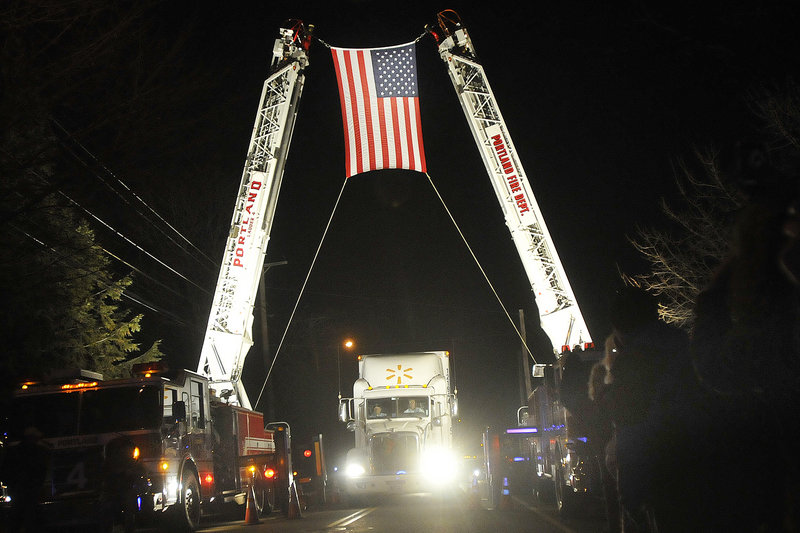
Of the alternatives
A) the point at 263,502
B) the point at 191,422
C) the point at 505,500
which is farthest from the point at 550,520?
the point at 263,502

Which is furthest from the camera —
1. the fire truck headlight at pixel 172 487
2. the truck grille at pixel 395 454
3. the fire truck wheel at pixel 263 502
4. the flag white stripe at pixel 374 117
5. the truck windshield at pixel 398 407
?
the truck windshield at pixel 398 407

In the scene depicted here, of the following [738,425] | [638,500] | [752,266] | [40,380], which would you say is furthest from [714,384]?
[40,380]

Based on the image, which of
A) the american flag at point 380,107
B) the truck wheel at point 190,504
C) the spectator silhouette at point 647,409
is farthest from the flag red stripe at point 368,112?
the spectator silhouette at point 647,409

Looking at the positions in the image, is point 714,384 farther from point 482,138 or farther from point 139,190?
point 482,138

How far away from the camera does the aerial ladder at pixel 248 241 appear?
18.6m

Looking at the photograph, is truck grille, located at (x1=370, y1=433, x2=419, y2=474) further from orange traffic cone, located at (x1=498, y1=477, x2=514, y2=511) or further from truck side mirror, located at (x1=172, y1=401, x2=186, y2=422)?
truck side mirror, located at (x1=172, y1=401, x2=186, y2=422)

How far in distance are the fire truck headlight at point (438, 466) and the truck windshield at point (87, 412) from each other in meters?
9.76

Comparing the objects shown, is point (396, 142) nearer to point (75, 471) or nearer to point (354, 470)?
point (354, 470)

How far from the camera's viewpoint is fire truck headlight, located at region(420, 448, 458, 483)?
22.1 m

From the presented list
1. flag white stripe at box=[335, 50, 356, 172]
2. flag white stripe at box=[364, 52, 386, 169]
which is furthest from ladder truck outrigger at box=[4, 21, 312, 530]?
flag white stripe at box=[364, 52, 386, 169]

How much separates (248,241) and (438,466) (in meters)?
8.06

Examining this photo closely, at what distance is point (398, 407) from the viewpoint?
23.0 m

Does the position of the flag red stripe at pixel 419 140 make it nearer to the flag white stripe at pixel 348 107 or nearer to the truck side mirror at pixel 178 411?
the flag white stripe at pixel 348 107

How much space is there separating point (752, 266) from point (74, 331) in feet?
81.0
